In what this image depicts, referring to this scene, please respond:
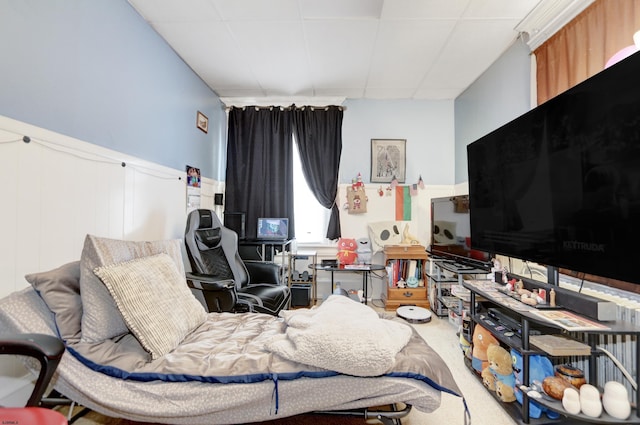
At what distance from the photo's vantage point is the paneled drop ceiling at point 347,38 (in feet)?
7.31

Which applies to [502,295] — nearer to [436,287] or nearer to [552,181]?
[552,181]

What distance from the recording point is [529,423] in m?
1.56

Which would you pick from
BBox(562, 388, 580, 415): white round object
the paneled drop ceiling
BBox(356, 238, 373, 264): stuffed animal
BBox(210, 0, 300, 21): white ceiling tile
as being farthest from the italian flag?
BBox(562, 388, 580, 415): white round object

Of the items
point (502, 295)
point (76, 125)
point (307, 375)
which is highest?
point (76, 125)

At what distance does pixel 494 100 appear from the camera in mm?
2979

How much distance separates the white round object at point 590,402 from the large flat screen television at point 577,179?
1.80ft

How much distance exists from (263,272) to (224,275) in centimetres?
41

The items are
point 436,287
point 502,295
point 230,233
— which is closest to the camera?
point 502,295

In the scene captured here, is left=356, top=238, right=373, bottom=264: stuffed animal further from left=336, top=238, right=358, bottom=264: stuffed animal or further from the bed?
the bed

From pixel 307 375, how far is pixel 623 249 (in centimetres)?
141

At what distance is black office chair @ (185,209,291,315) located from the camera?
7.11 ft

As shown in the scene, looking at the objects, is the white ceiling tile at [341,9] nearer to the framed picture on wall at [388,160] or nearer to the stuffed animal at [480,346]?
the framed picture on wall at [388,160]

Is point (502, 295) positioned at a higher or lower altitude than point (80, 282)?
lower

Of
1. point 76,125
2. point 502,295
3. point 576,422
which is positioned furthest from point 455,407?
point 76,125
